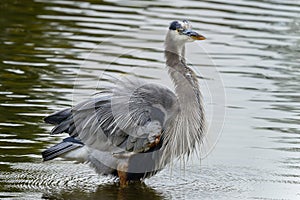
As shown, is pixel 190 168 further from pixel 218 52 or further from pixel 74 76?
pixel 218 52

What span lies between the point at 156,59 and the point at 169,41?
4228 mm

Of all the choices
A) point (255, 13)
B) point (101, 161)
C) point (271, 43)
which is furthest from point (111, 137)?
point (255, 13)

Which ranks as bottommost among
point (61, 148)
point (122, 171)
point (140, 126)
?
point (122, 171)

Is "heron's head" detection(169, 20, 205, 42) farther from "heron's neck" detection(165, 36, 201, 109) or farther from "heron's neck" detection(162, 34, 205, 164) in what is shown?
"heron's neck" detection(162, 34, 205, 164)

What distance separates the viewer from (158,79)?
37.6 feet

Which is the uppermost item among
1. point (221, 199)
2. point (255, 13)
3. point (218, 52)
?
point (255, 13)

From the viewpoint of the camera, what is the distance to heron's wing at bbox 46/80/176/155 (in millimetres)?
7871

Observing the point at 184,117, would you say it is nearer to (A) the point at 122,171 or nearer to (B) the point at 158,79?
(A) the point at 122,171

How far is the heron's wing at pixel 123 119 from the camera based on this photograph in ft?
25.8

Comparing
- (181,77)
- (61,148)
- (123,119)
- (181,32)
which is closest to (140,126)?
(123,119)

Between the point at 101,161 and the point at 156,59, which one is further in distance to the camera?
the point at 156,59

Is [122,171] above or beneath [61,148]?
beneath

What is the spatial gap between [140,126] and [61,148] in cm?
77

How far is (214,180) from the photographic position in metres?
8.05
